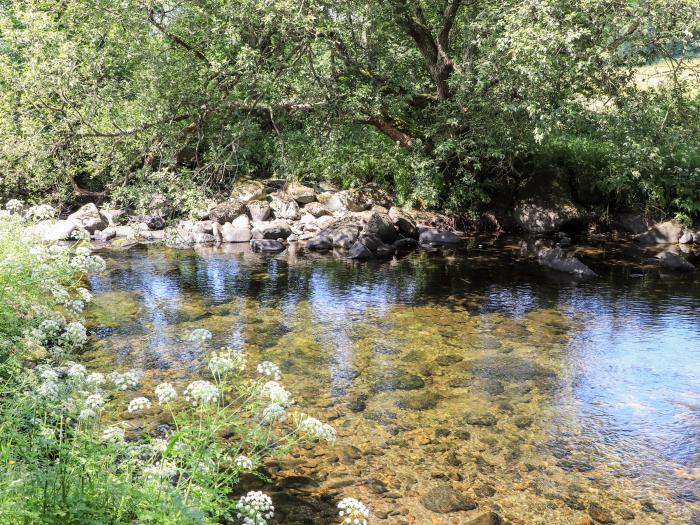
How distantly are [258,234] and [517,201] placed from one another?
29.6ft

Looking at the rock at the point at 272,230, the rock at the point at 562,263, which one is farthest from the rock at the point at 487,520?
the rock at the point at 272,230

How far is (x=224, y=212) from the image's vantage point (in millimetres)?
22312

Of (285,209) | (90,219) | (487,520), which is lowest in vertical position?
(487,520)

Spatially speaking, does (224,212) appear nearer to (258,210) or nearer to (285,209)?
(258,210)

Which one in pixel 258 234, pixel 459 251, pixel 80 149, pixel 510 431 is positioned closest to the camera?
pixel 510 431

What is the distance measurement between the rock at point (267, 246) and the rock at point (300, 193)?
3.08 metres

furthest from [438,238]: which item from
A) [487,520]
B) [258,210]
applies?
[487,520]

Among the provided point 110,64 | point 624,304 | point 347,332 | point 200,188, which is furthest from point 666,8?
point 110,64

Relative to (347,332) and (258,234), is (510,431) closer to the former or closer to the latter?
(347,332)

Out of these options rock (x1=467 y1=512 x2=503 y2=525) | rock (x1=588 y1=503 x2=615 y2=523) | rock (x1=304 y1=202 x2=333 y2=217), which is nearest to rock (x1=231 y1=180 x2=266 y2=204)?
rock (x1=304 y1=202 x2=333 y2=217)

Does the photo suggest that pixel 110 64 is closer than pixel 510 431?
No

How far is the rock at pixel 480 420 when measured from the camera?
7.98 m

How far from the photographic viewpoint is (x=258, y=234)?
21469 mm

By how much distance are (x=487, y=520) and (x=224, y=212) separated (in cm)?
1769
